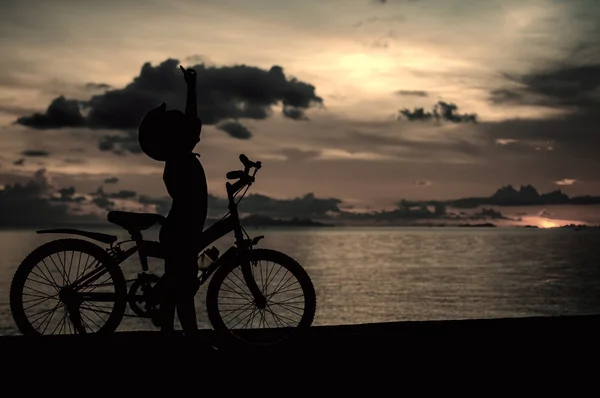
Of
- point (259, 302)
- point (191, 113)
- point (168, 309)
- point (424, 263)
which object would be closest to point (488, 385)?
point (259, 302)

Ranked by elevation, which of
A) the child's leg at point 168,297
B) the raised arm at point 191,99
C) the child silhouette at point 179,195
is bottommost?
the child's leg at point 168,297

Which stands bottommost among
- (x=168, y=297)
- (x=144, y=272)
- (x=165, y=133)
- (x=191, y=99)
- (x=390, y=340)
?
(x=390, y=340)

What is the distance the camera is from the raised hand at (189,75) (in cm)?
670

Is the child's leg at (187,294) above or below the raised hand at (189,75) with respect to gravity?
below

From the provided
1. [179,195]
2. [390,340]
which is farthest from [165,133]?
[390,340]

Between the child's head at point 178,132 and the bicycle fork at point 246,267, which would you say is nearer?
the child's head at point 178,132

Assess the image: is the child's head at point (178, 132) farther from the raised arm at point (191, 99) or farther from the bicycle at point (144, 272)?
the bicycle at point (144, 272)

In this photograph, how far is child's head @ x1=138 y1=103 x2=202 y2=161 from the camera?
675cm

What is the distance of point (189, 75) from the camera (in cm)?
672

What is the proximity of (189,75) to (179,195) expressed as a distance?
116 cm

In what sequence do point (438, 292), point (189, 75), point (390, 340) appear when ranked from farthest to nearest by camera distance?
point (438, 292), point (390, 340), point (189, 75)

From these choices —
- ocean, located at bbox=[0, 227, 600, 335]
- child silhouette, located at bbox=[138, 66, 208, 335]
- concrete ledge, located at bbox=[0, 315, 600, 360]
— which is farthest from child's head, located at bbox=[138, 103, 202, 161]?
ocean, located at bbox=[0, 227, 600, 335]

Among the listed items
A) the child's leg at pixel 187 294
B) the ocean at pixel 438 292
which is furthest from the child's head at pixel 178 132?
the ocean at pixel 438 292

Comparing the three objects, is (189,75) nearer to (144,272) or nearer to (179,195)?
(179,195)
